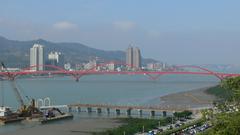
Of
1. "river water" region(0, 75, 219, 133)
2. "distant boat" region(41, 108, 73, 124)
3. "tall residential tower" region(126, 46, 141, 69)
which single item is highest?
"tall residential tower" region(126, 46, 141, 69)

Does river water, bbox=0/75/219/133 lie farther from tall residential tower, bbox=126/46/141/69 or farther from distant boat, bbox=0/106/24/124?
tall residential tower, bbox=126/46/141/69

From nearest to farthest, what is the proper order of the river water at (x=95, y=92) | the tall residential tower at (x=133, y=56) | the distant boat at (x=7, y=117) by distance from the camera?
the distant boat at (x=7, y=117) < the river water at (x=95, y=92) < the tall residential tower at (x=133, y=56)

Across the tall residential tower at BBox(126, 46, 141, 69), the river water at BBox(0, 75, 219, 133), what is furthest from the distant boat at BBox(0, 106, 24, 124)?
the tall residential tower at BBox(126, 46, 141, 69)

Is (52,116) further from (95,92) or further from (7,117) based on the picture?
(95,92)

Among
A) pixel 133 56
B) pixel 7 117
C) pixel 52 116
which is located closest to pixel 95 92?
pixel 52 116

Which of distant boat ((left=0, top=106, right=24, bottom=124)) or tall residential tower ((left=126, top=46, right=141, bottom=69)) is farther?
tall residential tower ((left=126, top=46, right=141, bottom=69))

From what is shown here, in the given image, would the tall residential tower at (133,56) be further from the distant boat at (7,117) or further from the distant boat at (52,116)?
the distant boat at (7,117)

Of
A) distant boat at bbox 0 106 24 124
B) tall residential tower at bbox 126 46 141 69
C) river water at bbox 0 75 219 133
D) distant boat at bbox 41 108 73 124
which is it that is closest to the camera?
distant boat at bbox 0 106 24 124

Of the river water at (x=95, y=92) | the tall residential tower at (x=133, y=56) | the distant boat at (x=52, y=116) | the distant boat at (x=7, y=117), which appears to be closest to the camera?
the distant boat at (x=7, y=117)

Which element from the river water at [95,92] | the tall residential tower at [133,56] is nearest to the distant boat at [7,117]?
the river water at [95,92]

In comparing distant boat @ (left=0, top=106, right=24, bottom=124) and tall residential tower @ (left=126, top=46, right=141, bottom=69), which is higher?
tall residential tower @ (left=126, top=46, right=141, bottom=69)

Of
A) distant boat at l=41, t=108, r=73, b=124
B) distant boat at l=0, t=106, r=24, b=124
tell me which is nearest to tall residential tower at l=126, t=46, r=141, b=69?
distant boat at l=41, t=108, r=73, b=124

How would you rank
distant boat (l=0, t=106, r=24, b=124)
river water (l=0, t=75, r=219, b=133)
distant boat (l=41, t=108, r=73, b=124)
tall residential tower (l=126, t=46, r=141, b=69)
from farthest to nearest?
tall residential tower (l=126, t=46, r=141, b=69) → river water (l=0, t=75, r=219, b=133) → distant boat (l=41, t=108, r=73, b=124) → distant boat (l=0, t=106, r=24, b=124)
